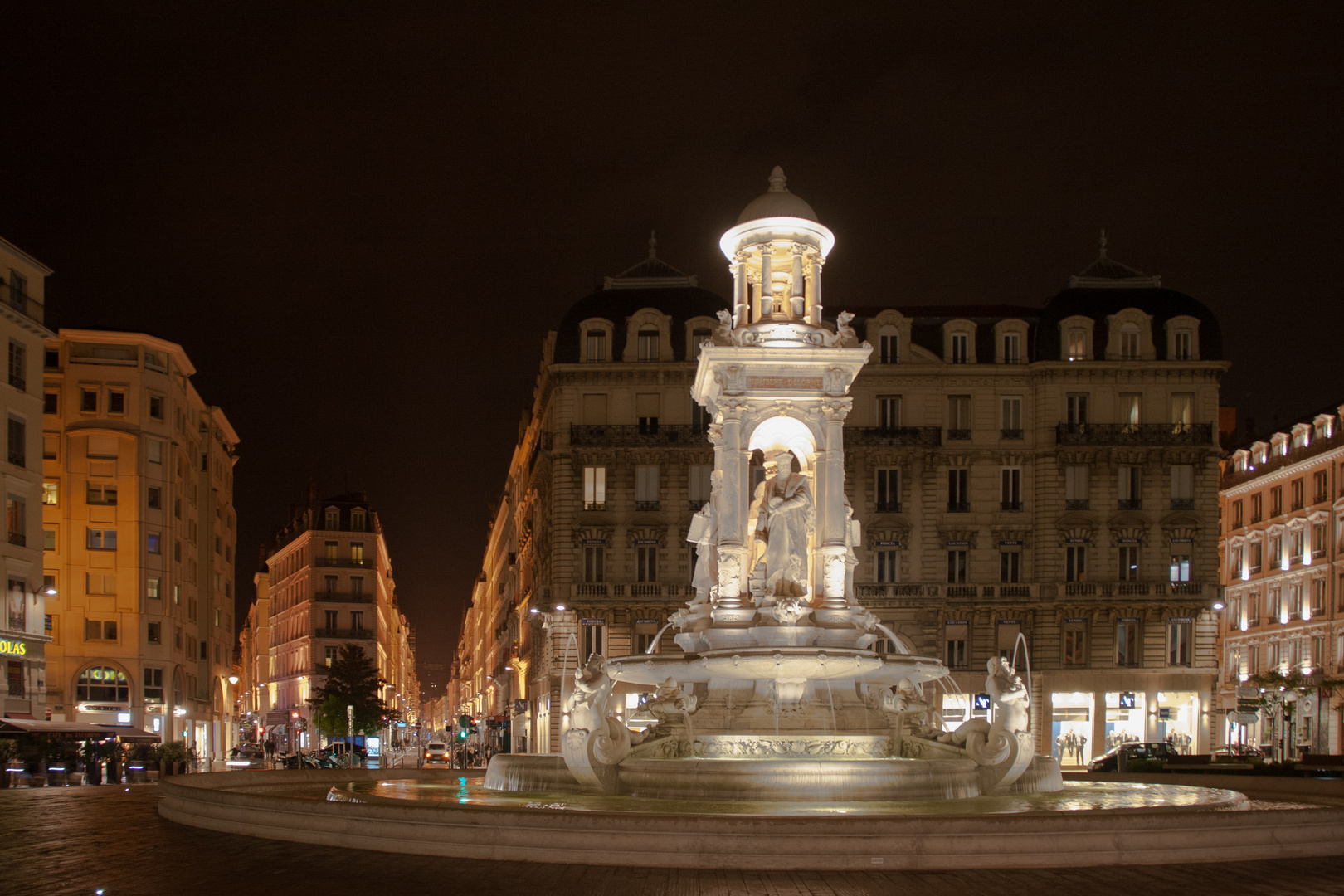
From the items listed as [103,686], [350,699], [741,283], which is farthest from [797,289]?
[350,699]

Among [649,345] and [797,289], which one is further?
[649,345]

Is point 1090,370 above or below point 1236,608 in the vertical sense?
above

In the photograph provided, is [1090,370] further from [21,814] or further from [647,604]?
[21,814]

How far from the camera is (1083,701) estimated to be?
63219 mm

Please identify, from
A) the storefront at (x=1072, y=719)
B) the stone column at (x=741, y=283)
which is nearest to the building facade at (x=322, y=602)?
the storefront at (x=1072, y=719)

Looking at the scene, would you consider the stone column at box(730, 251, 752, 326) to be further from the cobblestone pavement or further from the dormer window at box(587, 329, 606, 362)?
the dormer window at box(587, 329, 606, 362)

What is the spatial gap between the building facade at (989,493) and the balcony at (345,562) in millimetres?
55909

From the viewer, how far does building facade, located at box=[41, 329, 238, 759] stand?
64.6 meters

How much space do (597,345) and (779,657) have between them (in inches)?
1763

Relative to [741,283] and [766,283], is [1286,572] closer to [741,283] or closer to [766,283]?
[741,283]

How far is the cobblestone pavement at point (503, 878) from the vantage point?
13.2 meters

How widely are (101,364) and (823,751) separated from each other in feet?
175

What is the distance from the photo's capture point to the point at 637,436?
6494cm

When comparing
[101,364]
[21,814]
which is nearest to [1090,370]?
[101,364]
